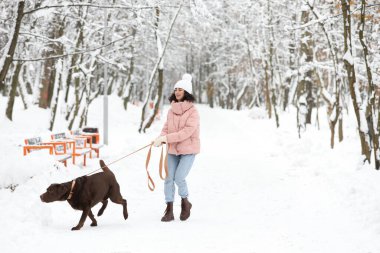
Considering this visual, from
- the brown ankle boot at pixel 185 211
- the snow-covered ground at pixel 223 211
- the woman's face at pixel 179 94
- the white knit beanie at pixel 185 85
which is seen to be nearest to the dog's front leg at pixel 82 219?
the snow-covered ground at pixel 223 211

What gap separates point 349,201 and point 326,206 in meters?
0.37

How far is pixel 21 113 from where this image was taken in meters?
21.5

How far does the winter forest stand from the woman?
2.18m

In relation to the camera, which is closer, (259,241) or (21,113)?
(259,241)

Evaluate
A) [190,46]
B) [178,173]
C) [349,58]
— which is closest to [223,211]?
[178,173]

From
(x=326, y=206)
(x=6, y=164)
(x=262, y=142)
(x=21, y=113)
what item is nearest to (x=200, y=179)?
(x=326, y=206)

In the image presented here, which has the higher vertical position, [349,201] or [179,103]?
[179,103]

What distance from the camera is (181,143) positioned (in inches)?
238

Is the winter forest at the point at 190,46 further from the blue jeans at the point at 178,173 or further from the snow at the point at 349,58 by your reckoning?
the blue jeans at the point at 178,173

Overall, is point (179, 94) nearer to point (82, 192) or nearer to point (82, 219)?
point (82, 192)

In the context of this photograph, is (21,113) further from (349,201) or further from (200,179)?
(349,201)

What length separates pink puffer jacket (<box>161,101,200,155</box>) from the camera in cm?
592

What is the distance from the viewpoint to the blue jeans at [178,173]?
6074 millimetres

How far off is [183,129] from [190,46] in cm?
2260
